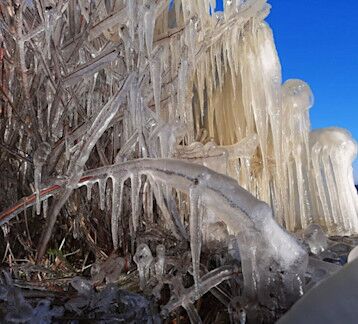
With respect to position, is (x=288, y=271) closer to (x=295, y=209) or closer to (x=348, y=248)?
(x=348, y=248)

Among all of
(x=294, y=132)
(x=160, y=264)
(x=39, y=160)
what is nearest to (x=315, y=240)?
(x=160, y=264)

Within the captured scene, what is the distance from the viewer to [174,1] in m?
5.09

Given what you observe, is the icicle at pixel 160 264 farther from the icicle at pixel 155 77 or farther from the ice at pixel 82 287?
the icicle at pixel 155 77

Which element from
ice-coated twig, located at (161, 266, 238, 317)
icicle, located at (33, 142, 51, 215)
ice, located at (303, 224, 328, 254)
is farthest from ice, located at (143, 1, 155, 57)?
ice, located at (303, 224, 328, 254)

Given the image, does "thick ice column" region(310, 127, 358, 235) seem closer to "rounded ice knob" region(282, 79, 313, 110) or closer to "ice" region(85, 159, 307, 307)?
"rounded ice knob" region(282, 79, 313, 110)

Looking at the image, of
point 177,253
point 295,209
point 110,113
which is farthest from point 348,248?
point 295,209

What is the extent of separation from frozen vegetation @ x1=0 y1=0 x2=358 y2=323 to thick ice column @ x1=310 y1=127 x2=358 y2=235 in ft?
3.57

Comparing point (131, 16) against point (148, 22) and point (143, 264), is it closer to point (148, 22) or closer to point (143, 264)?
point (148, 22)

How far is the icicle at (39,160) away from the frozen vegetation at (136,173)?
11mm

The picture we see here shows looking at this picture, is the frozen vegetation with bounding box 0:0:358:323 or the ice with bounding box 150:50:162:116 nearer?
the frozen vegetation with bounding box 0:0:358:323

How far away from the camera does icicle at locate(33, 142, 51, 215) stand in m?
2.27

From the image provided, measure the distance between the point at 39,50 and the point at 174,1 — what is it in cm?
285

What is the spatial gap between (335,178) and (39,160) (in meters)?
4.68

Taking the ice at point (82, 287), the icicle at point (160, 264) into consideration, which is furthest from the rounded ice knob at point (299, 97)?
the ice at point (82, 287)
